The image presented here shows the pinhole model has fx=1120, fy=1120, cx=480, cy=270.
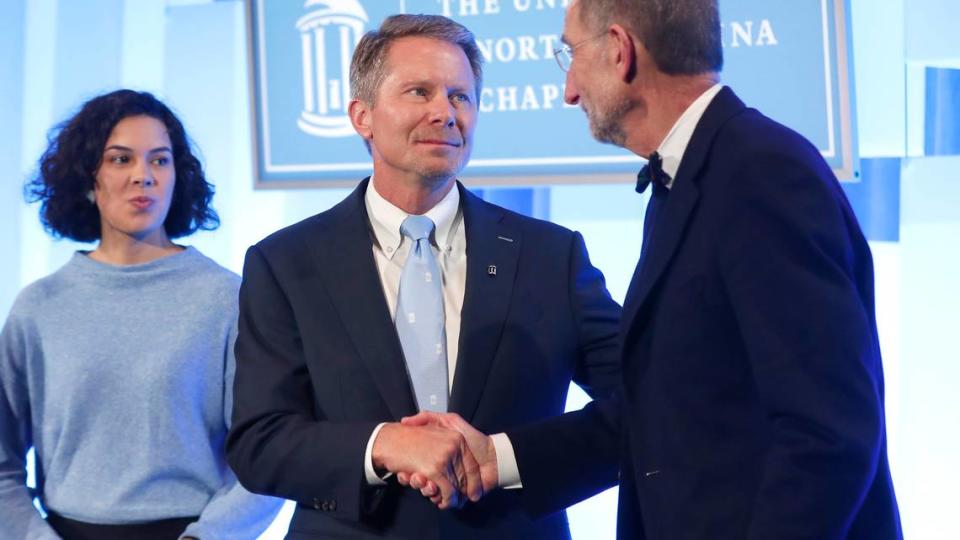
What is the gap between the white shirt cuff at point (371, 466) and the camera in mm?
1947

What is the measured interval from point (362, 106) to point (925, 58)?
1541 mm

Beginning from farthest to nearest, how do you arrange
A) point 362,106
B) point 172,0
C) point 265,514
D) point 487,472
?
point 172,0 < point 265,514 < point 362,106 < point 487,472

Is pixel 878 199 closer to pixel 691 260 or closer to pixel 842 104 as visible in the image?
pixel 842 104

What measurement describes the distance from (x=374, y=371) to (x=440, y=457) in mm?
249

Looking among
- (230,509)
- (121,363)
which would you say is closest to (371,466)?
(230,509)

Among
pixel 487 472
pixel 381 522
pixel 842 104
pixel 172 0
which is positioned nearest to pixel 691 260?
pixel 487 472

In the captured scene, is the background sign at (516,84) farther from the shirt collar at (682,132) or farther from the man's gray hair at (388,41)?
the shirt collar at (682,132)

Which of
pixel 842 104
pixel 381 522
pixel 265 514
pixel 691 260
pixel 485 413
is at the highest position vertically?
pixel 842 104

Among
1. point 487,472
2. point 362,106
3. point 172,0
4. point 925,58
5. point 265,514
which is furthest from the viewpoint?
point 172,0

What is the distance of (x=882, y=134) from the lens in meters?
3.02

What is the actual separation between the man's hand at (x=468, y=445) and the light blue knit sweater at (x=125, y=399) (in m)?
0.71

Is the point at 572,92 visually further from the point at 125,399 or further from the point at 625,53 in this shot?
the point at 125,399

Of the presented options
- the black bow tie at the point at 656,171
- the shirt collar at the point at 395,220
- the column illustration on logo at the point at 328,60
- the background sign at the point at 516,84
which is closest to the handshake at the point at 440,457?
the shirt collar at the point at 395,220

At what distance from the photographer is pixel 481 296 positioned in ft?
6.95
